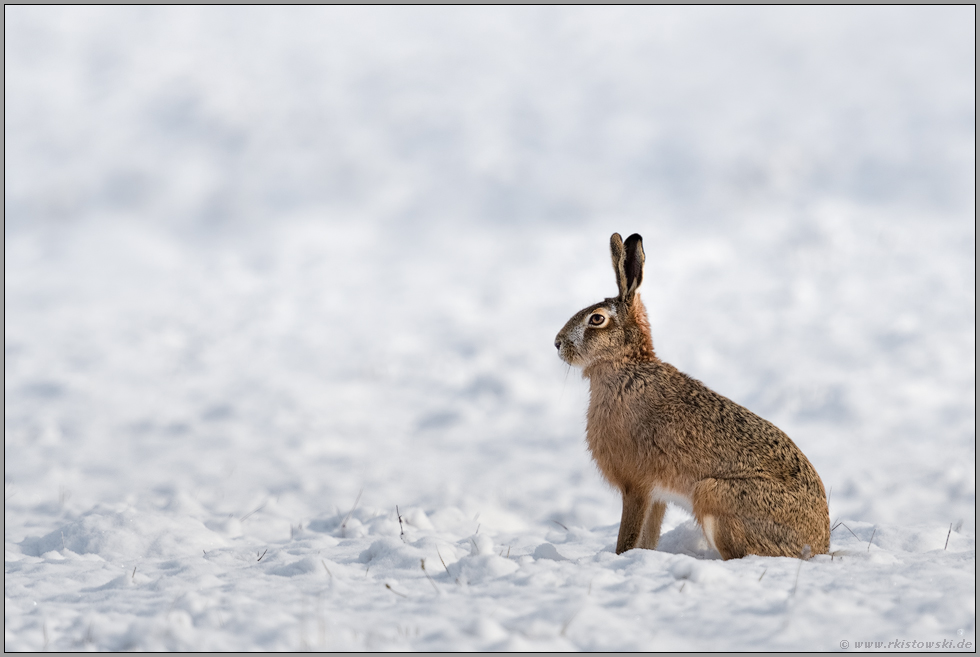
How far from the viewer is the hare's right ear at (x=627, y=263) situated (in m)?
5.54

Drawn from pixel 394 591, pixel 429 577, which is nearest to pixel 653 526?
pixel 429 577

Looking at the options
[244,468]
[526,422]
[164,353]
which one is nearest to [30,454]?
[244,468]

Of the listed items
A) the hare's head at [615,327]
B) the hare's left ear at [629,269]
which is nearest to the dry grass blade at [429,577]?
the hare's head at [615,327]

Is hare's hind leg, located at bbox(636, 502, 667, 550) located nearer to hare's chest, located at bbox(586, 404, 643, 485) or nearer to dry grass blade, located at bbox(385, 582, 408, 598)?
hare's chest, located at bbox(586, 404, 643, 485)

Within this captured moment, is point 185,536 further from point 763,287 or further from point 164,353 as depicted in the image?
point 763,287

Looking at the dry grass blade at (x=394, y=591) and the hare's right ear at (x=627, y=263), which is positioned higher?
the hare's right ear at (x=627, y=263)

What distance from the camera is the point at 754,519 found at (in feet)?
15.4

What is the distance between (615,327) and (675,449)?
1.00m

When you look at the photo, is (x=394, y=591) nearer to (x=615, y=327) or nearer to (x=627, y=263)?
(x=615, y=327)

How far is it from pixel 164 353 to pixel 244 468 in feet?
15.9

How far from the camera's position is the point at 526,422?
437 inches

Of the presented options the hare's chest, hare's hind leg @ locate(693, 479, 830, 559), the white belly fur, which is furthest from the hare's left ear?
hare's hind leg @ locate(693, 479, 830, 559)

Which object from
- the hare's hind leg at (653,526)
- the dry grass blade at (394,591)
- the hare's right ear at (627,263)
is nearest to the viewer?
the dry grass blade at (394,591)

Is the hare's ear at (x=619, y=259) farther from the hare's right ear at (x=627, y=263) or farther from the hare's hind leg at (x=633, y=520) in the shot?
the hare's hind leg at (x=633, y=520)
